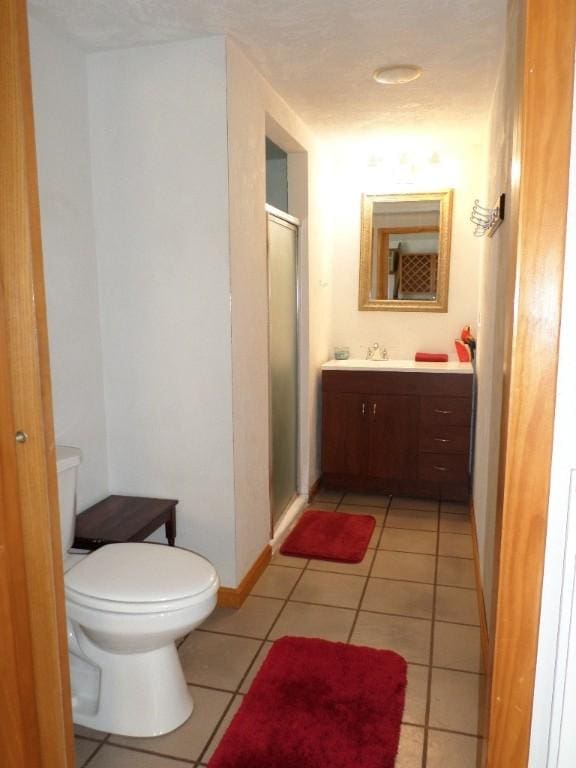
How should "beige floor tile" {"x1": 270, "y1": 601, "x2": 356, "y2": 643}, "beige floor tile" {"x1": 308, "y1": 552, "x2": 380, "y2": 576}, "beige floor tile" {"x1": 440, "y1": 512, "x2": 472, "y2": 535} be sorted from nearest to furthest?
"beige floor tile" {"x1": 270, "y1": 601, "x2": 356, "y2": 643}, "beige floor tile" {"x1": 308, "y1": 552, "x2": 380, "y2": 576}, "beige floor tile" {"x1": 440, "y1": 512, "x2": 472, "y2": 535}

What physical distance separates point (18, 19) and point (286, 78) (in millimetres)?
1706

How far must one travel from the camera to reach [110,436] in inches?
102

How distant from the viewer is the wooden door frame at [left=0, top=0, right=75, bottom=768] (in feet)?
3.85

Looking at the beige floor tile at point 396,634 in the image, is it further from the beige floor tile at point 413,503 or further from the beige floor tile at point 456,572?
the beige floor tile at point 413,503

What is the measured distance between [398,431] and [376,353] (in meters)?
0.71

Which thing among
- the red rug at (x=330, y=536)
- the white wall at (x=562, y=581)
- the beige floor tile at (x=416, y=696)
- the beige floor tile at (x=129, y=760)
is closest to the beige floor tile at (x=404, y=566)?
the red rug at (x=330, y=536)

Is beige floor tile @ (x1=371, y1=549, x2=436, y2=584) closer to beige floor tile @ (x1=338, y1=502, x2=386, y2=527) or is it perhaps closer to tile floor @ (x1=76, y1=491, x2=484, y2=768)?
tile floor @ (x1=76, y1=491, x2=484, y2=768)

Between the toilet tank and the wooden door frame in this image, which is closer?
the wooden door frame

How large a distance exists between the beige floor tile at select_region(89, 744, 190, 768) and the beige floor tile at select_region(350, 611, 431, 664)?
84 centimetres

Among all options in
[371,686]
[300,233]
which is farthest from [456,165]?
[371,686]

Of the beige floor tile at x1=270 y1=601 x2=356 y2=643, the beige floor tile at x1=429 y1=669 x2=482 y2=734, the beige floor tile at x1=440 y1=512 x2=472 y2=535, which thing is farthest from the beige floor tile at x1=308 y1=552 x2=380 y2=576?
the beige floor tile at x1=429 y1=669 x2=482 y2=734

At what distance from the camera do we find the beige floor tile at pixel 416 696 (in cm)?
188

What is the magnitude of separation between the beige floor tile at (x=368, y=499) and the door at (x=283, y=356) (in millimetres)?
438

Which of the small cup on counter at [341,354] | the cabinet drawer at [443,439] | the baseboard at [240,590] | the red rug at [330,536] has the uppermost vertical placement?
the small cup on counter at [341,354]
